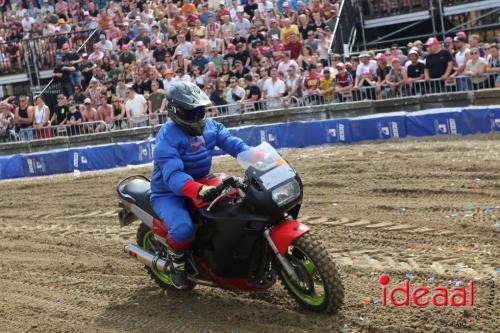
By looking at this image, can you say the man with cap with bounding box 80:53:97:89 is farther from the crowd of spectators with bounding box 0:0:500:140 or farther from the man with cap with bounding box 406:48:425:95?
the man with cap with bounding box 406:48:425:95

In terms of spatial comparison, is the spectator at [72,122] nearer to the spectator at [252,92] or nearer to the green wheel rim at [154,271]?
the spectator at [252,92]

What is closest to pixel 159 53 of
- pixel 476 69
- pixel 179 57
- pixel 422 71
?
pixel 179 57

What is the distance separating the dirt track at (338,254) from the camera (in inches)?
241

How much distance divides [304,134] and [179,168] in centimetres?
943

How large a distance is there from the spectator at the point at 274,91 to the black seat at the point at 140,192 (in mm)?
10237

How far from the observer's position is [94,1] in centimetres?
2664

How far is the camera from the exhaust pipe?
269 inches

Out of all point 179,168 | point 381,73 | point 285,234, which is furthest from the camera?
point 381,73

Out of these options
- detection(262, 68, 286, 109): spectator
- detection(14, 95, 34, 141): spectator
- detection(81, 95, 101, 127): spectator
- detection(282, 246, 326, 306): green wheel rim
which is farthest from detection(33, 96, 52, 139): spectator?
detection(282, 246, 326, 306): green wheel rim

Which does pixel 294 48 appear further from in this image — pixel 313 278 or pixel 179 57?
pixel 313 278

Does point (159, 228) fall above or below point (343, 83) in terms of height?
below

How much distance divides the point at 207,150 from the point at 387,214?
3.01 metres

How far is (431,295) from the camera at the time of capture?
6.09 meters

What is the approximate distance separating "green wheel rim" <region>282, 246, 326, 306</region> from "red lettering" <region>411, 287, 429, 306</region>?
734mm
